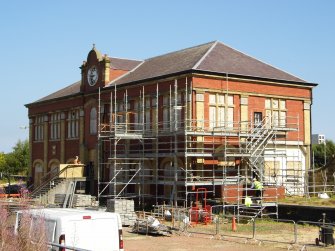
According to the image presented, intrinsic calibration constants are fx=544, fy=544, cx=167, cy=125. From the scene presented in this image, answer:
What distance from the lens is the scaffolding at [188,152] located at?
32.8 metres

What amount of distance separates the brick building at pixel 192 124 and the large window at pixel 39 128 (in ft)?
28.1

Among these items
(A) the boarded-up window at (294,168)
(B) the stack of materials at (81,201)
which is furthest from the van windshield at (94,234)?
(A) the boarded-up window at (294,168)

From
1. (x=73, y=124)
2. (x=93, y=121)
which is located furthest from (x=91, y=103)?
(x=73, y=124)

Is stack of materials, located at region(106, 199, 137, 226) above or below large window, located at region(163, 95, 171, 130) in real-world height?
below

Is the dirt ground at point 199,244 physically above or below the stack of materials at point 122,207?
below

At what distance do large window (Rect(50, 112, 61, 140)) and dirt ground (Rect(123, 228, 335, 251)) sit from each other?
2636 cm

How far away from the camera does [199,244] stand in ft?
73.8

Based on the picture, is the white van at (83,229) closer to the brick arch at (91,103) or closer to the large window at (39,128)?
the brick arch at (91,103)

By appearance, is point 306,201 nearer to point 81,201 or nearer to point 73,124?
point 81,201

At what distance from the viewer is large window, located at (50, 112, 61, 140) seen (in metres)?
49.7

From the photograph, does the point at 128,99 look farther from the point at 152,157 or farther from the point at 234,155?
the point at 234,155

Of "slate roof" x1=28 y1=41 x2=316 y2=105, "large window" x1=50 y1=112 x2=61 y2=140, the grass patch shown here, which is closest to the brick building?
"slate roof" x1=28 y1=41 x2=316 y2=105

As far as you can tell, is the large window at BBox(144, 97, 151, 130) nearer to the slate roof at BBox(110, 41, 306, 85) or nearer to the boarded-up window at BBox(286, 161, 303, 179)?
the slate roof at BBox(110, 41, 306, 85)

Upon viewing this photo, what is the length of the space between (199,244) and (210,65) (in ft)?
51.1
